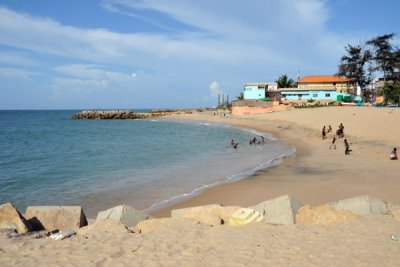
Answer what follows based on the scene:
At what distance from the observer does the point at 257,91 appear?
77062 mm

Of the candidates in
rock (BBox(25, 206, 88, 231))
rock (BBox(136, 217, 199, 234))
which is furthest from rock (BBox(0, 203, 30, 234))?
rock (BBox(136, 217, 199, 234))

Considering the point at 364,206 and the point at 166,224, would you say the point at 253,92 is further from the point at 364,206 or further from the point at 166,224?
the point at 166,224

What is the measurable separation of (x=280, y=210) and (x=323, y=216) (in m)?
0.99

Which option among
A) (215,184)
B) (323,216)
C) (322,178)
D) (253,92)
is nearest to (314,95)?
(253,92)

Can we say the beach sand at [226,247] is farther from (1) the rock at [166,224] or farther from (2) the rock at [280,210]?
(2) the rock at [280,210]

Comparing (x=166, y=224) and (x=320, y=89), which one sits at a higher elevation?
(x=320, y=89)

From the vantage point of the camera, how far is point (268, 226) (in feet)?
26.3

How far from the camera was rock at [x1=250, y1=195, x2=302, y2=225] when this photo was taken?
8328 millimetres

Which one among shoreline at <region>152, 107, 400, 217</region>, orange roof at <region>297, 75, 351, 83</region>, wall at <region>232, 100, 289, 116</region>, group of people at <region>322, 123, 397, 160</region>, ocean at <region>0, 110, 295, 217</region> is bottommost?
ocean at <region>0, 110, 295, 217</region>

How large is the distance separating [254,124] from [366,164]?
37.3 metres

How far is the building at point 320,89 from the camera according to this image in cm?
7088

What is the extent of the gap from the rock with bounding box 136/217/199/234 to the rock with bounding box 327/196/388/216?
371 centimetres

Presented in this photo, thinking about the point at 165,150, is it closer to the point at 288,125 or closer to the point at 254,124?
the point at 288,125

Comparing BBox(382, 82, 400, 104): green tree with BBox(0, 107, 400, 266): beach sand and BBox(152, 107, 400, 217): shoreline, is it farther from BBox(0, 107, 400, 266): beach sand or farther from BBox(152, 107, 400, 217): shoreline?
BBox(0, 107, 400, 266): beach sand
